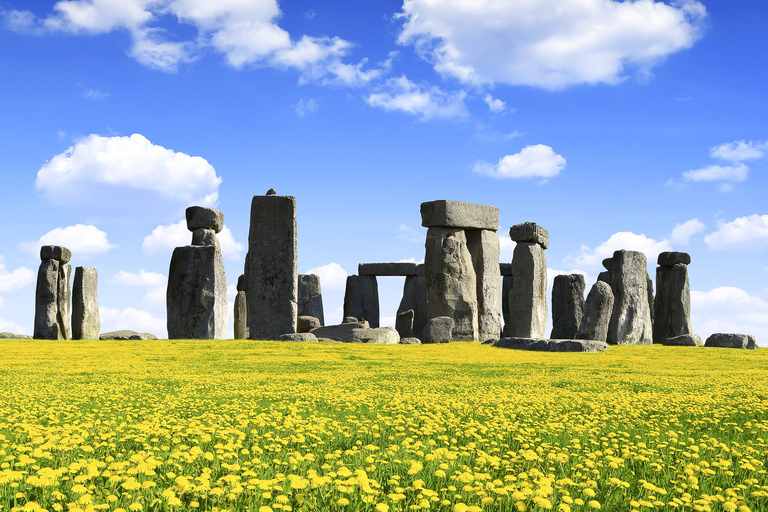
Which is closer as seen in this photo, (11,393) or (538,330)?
(11,393)

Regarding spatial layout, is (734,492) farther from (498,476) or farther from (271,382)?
(271,382)

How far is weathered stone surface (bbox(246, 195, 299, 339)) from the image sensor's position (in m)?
20.6

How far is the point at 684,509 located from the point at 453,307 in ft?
60.6

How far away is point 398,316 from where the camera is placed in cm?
3102

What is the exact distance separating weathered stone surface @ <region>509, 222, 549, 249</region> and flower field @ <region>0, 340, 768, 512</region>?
12.6 m

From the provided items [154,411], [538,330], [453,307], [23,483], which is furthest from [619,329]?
[23,483]

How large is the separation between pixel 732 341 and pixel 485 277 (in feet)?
28.8

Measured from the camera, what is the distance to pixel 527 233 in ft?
81.4

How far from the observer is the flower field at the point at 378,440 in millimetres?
3939

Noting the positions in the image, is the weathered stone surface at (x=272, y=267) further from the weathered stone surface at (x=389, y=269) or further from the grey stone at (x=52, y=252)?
the weathered stone surface at (x=389, y=269)

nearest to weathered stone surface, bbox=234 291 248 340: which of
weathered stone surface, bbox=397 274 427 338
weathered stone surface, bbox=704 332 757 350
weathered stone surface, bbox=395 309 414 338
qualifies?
weathered stone surface, bbox=395 309 414 338

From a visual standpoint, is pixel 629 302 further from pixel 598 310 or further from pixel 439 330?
pixel 439 330

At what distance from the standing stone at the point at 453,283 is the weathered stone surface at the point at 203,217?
279 inches

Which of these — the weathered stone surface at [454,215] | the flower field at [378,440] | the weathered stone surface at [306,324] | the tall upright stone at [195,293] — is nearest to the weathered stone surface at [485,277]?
the weathered stone surface at [454,215]
